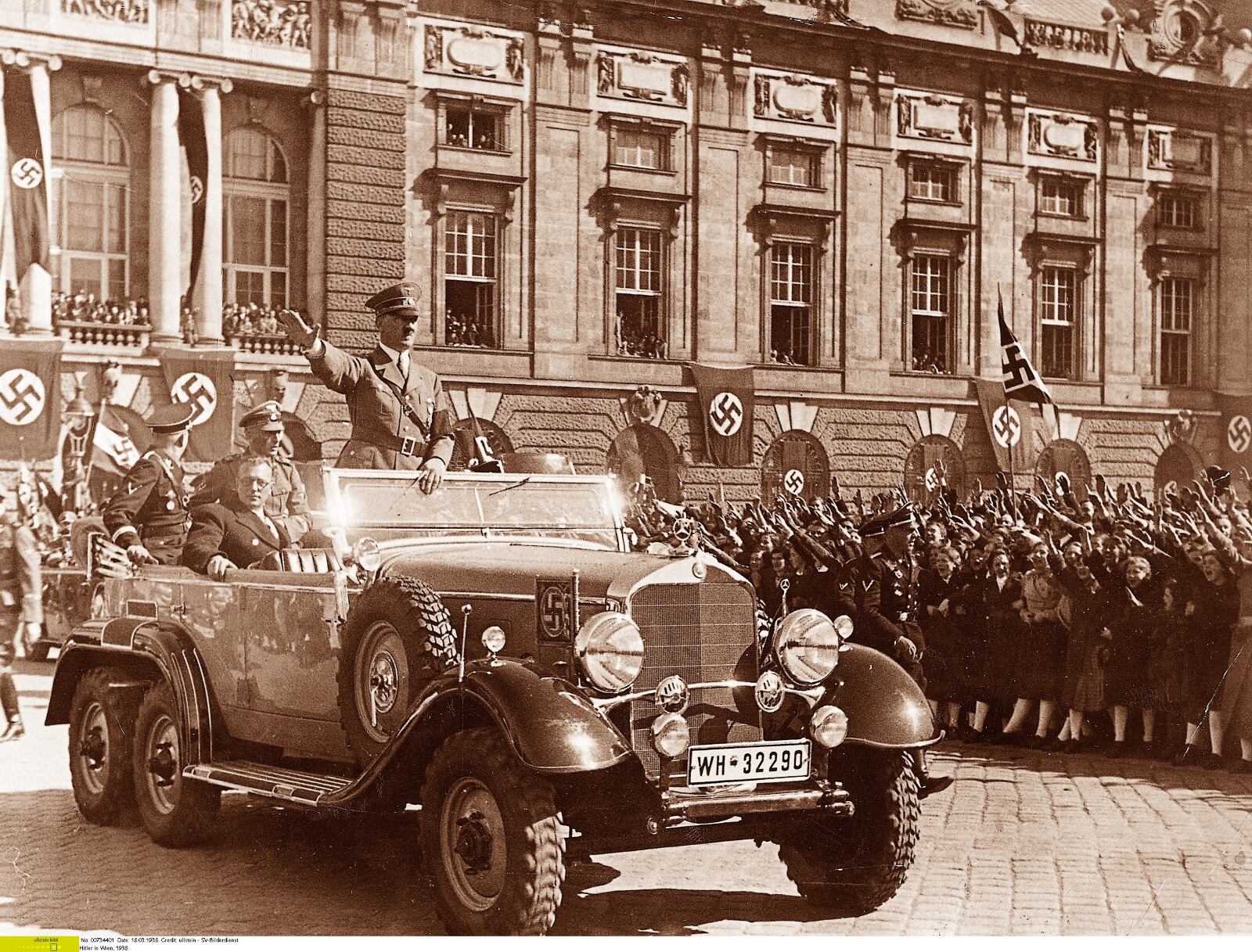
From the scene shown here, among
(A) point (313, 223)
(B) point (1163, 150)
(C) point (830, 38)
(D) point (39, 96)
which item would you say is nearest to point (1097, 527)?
(B) point (1163, 150)

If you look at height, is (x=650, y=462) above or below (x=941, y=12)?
below

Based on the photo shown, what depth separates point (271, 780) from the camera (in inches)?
261

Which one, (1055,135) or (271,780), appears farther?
(1055,135)

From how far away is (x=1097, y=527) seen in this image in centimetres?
1229

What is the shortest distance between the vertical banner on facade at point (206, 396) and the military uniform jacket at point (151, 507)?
4.44 metres

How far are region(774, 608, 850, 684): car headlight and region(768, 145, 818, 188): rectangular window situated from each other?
556 inches

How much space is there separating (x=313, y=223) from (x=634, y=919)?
13.5 meters

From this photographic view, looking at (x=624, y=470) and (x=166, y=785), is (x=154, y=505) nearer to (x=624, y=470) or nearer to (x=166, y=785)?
(x=166, y=785)

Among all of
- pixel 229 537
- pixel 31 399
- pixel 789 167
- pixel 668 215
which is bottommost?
pixel 229 537

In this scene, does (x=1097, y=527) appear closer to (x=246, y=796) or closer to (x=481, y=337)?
(x=246, y=796)

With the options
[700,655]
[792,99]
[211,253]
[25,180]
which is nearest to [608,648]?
[700,655]

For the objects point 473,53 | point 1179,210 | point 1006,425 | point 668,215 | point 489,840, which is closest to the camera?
point 489,840

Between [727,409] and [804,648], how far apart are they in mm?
13568

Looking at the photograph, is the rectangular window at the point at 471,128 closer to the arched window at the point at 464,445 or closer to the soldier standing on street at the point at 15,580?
the soldier standing on street at the point at 15,580
